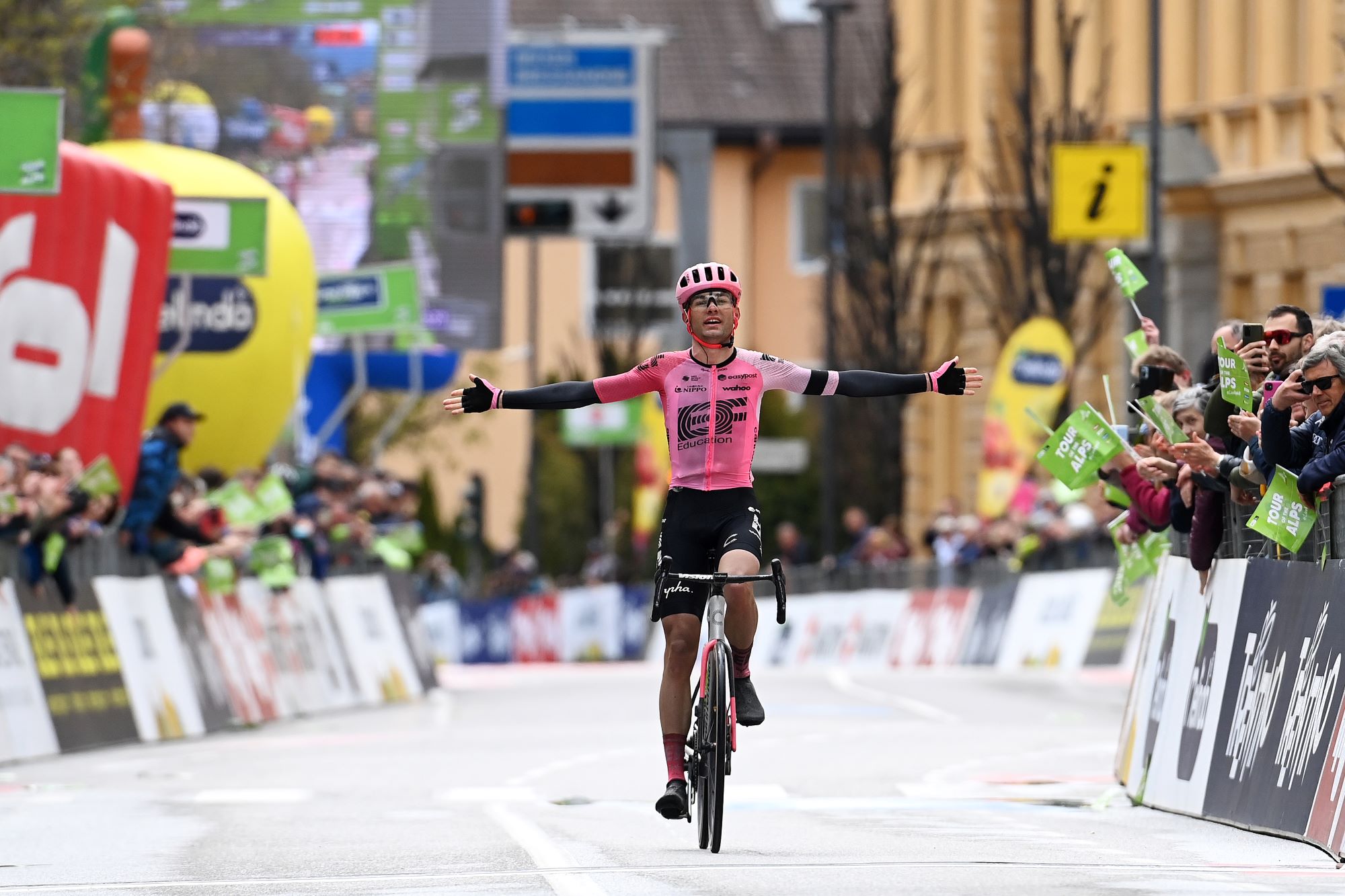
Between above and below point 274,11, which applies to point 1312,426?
below

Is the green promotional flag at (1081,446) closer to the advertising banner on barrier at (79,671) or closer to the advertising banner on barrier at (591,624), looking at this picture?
the advertising banner on barrier at (79,671)

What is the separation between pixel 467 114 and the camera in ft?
142

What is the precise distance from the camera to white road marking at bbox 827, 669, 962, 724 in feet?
79.8

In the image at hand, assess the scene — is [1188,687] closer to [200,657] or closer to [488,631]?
[200,657]

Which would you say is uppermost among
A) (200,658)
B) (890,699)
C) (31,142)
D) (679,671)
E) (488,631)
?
(31,142)

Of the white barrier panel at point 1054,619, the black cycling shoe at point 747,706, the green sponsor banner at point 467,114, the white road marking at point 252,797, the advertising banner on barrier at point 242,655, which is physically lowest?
the white barrier panel at point 1054,619

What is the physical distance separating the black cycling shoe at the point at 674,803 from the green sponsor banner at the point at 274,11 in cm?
3114

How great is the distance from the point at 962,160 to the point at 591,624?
981cm

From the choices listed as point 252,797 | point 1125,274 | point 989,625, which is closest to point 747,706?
point 1125,274

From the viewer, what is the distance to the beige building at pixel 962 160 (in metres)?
41.1

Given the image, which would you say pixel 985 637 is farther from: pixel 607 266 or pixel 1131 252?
pixel 607 266

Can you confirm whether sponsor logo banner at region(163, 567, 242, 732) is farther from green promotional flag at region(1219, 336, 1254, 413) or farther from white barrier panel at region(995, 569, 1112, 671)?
green promotional flag at region(1219, 336, 1254, 413)

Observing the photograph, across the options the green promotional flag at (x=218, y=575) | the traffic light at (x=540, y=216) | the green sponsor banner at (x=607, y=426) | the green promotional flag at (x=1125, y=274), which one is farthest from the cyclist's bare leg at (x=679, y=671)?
the green sponsor banner at (x=607, y=426)

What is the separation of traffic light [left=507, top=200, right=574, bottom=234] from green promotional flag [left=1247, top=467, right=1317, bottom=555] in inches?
1248
